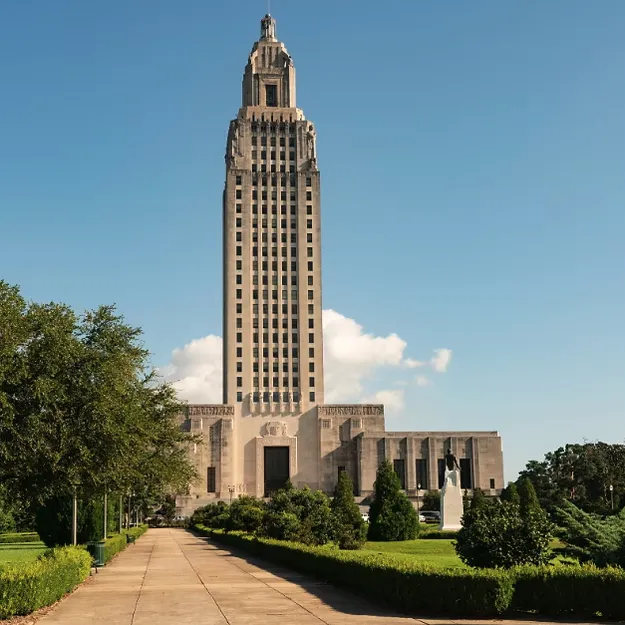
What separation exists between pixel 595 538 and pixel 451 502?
38653 mm

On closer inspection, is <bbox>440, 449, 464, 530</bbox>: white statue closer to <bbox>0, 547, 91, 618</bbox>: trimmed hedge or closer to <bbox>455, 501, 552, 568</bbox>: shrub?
<bbox>455, 501, 552, 568</bbox>: shrub

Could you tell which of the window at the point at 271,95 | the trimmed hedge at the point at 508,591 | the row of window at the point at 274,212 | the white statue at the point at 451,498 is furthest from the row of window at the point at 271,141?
the trimmed hedge at the point at 508,591

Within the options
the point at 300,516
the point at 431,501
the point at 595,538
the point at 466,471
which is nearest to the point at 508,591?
the point at 595,538

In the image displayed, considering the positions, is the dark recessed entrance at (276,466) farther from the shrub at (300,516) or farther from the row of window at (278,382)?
the shrub at (300,516)

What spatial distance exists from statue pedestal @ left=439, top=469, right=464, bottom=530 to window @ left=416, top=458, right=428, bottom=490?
166 feet

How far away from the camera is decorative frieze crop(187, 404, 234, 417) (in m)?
108

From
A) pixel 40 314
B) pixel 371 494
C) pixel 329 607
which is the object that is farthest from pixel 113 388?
pixel 371 494

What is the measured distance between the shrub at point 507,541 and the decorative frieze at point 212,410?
293 feet

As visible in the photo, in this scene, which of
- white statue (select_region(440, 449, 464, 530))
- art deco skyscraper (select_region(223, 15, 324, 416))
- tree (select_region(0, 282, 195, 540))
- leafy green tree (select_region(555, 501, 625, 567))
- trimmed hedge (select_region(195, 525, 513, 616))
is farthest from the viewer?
art deco skyscraper (select_region(223, 15, 324, 416))

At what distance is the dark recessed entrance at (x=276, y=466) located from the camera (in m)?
109

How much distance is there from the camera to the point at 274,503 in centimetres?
3581

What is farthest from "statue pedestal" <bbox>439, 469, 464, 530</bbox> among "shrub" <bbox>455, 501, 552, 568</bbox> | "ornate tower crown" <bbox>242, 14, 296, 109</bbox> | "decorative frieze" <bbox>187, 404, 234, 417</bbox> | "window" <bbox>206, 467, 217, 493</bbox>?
"ornate tower crown" <bbox>242, 14, 296, 109</bbox>

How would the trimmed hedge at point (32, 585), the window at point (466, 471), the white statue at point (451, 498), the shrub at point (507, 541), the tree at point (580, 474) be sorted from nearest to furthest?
the trimmed hedge at point (32, 585) → the shrub at point (507, 541) → the white statue at point (451, 498) → the tree at point (580, 474) → the window at point (466, 471)

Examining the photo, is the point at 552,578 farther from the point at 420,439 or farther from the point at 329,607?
the point at 420,439
